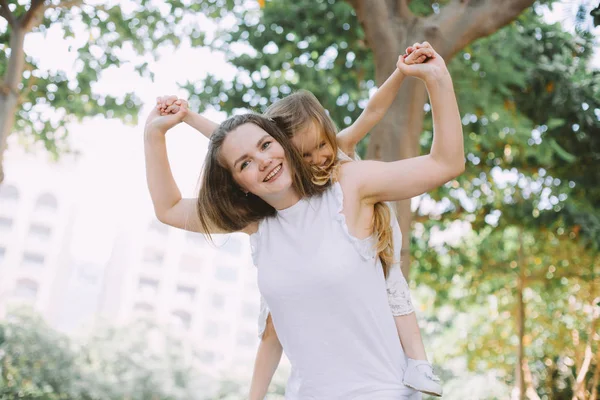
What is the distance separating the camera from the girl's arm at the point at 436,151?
153 centimetres

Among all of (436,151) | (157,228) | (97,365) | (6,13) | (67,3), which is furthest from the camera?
(157,228)

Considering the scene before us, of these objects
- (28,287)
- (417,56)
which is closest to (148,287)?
(28,287)

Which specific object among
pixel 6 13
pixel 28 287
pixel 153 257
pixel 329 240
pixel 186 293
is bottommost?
pixel 28 287

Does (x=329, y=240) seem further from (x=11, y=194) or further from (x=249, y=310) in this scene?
(x=249, y=310)

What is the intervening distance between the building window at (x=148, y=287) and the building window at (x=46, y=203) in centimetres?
807

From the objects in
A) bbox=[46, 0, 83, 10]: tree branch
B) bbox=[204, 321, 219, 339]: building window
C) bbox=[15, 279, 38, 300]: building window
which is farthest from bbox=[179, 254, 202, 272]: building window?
bbox=[46, 0, 83, 10]: tree branch

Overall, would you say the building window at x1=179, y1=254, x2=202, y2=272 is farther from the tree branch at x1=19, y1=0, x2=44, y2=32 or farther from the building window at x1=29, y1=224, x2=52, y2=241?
the tree branch at x1=19, y1=0, x2=44, y2=32

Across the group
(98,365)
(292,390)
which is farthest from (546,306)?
(292,390)

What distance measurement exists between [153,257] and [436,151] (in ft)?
155

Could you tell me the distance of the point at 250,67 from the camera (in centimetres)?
574

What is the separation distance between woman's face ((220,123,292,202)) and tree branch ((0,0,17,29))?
9.92 feet

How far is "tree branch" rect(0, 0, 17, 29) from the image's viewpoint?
403 cm

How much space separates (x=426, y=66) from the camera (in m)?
1.57

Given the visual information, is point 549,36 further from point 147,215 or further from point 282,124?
point 147,215
